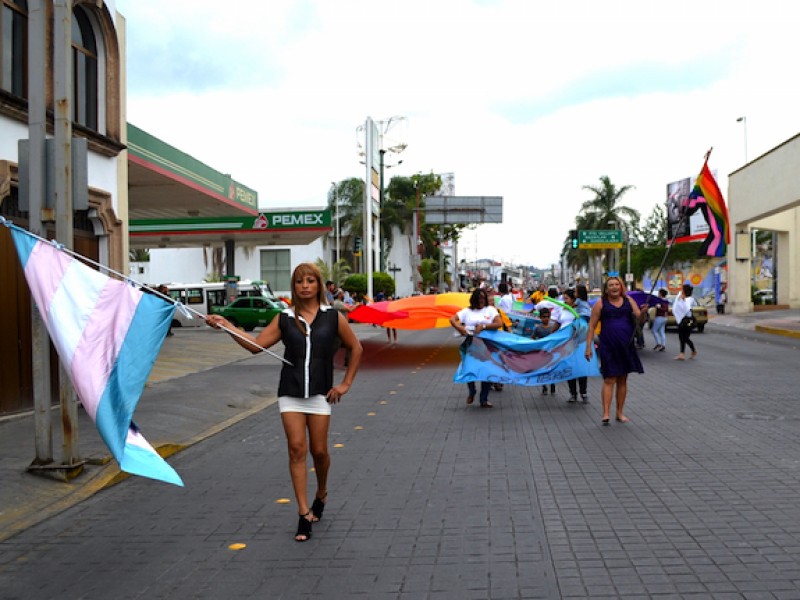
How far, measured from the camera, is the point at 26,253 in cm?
596

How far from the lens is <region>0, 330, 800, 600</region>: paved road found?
4461 millimetres

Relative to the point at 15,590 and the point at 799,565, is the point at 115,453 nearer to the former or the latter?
the point at 15,590

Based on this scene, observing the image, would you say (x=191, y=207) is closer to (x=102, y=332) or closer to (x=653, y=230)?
(x=102, y=332)

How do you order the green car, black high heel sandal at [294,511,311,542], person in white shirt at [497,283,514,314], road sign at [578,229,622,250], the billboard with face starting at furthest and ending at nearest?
1. road sign at [578,229,622,250]
2. the billboard with face
3. the green car
4. person in white shirt at [497,283,514,314]
5. black high heel sandal at [294,511,311,542]

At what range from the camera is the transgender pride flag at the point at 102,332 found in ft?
17.5

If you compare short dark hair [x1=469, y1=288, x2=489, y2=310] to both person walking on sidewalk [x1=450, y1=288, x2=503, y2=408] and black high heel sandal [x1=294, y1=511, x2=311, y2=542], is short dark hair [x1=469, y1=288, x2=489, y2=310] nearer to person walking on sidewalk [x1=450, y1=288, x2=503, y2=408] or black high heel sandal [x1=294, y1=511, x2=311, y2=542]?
person walking on sidewalk [x1=450, y1=288, x2=503, y2=408]

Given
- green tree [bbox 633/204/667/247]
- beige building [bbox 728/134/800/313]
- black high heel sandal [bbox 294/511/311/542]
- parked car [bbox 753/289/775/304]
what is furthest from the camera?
green tree [bbox 633/204/667/247]

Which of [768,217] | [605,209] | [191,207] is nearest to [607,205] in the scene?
[605,209]

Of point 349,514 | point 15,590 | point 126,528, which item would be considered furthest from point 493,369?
point 15,590

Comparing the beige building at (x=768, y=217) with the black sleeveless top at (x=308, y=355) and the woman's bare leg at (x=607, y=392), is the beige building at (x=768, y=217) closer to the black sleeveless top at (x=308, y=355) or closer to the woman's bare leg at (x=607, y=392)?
the woman's bare leg at (x=607, y=392)

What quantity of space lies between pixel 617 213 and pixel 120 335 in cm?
7824

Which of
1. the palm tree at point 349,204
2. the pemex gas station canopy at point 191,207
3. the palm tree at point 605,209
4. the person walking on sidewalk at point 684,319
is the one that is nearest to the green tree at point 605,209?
the palm tree at point 605,209

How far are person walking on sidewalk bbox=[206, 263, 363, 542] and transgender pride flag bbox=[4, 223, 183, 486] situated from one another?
2.41 feet

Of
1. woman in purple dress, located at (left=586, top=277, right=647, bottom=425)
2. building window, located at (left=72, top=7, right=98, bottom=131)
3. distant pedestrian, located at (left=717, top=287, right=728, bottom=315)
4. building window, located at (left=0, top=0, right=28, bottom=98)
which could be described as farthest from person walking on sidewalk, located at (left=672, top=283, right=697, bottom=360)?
distant pedestrian, located at (left=717, top=287, right=728, bottom=315)
